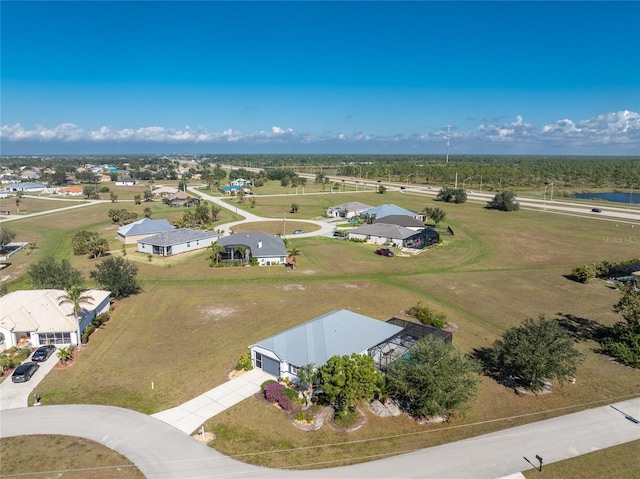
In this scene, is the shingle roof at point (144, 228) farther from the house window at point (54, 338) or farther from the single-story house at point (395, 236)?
the house window at point (54, 338)

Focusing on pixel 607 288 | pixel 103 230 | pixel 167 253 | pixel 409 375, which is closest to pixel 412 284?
pixel 607 288

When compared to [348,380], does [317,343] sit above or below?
below

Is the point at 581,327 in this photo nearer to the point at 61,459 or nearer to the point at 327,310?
the point at 327,310

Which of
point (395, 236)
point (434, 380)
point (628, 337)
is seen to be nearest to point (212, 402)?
point (434, 380)

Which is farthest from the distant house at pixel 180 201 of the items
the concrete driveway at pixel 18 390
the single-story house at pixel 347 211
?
the concrete driveway at pixel 18 390

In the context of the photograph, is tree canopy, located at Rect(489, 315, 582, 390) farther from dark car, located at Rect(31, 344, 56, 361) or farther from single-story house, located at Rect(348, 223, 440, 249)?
single-story house, located at Rect(348, 223, 440, 249)
